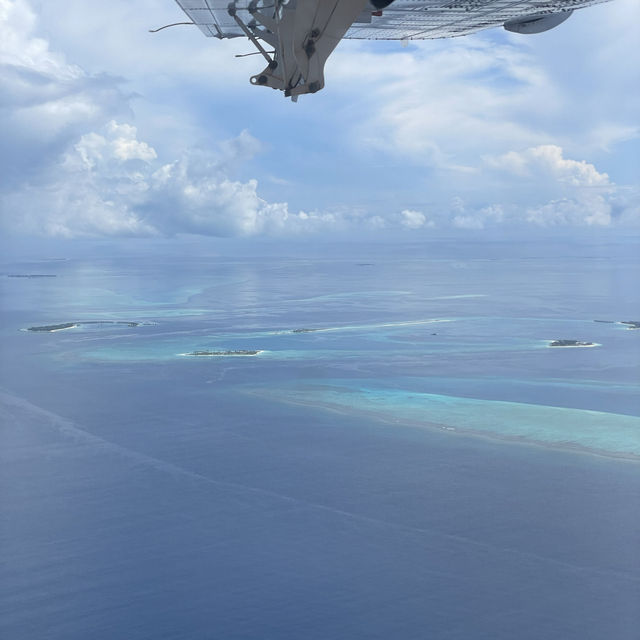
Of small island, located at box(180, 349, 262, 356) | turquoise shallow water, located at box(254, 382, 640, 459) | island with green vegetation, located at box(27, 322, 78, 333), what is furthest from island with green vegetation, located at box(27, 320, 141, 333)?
turquoise shallow water, located at box(254, 382, 640, 459)

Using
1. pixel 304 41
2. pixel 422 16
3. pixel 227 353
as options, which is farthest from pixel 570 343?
pixel 304 41

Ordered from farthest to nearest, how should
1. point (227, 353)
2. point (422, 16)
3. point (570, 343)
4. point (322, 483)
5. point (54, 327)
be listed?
point (54, 327) → point (570, 343) → point (227, 353) → point (322, 483) → point (422, 16)

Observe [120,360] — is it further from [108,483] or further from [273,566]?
[273,566]

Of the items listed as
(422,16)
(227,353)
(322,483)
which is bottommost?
(322,483)

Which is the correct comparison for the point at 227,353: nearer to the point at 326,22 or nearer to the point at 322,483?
the point at 322,483

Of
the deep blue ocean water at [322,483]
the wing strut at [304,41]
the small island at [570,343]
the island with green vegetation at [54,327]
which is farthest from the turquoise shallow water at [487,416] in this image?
the wing strut at [304,41]

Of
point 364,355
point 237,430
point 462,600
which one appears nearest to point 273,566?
point 462,600

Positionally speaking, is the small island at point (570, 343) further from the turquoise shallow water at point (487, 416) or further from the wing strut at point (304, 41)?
the wing strut at point (304, 41)
